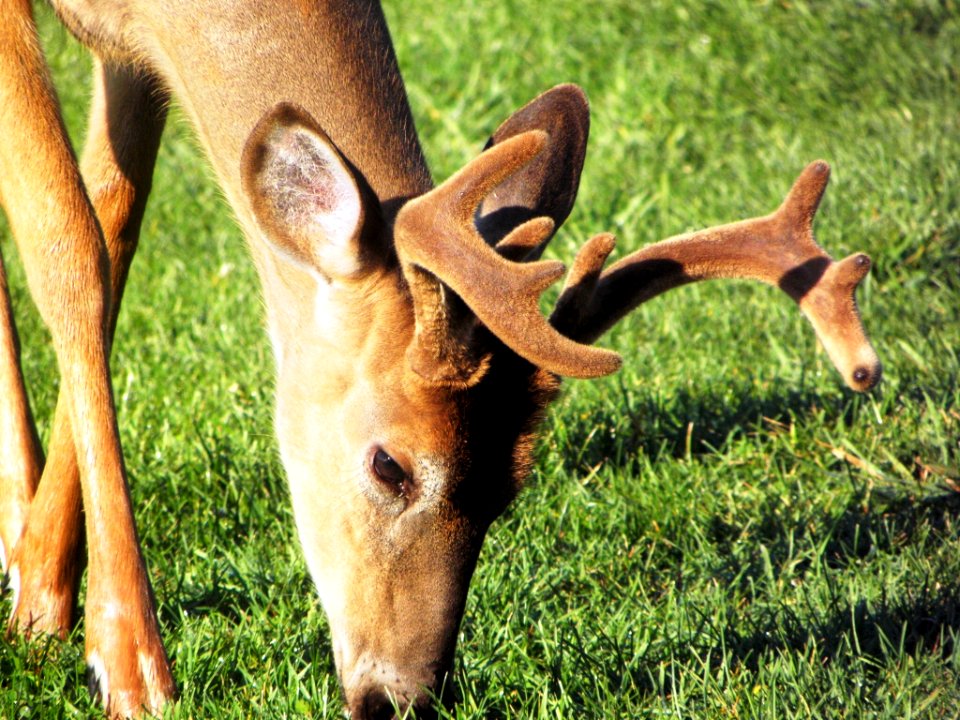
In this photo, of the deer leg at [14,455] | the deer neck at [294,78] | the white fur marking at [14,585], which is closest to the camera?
the deer neck at [294,78]

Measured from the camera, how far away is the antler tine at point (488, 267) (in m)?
2.90

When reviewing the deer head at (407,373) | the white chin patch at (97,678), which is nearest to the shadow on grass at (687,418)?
the deer head at (407,373)

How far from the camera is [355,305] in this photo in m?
3.54

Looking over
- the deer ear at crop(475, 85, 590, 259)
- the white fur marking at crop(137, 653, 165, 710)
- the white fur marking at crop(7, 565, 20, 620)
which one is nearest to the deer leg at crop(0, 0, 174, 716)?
the white fur marking at crop(137, 653, 165, 710)

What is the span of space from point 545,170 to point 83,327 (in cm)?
126

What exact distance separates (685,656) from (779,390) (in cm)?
174

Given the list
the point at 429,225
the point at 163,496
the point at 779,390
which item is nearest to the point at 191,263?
the point at 163,496

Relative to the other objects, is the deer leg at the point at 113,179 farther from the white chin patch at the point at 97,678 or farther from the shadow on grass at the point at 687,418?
the shadow on grass at the point at 687,418

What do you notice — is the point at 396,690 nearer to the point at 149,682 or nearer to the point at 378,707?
the point at 378,707

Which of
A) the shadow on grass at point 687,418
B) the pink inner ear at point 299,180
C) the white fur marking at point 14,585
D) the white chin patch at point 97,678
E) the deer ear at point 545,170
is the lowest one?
the shadow on grass at point 687,418

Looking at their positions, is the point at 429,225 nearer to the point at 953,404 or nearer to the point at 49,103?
the point at 49,103

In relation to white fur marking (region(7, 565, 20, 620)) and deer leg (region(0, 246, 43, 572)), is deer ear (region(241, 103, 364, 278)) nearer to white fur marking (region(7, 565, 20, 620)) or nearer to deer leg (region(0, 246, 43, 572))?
deer leg (region(0, 246, 43, 572))

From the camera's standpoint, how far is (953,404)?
4922mm

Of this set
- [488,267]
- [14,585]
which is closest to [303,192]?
[488,267]
